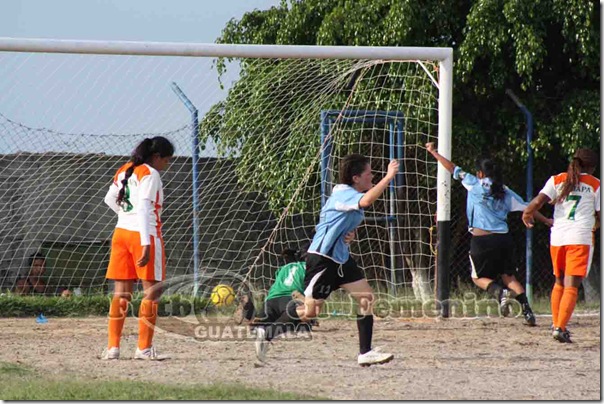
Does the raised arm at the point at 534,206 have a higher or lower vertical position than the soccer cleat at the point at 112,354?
higher

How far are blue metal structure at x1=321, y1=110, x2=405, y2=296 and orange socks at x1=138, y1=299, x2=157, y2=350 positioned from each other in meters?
3.80

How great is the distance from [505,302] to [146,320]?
13.4ft

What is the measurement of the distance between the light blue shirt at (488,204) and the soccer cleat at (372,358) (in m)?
3.10

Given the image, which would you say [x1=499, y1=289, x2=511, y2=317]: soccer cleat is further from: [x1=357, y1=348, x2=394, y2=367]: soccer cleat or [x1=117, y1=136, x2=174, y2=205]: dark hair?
[x1=117, y1=136, x2=174, y2=205]: dark hair

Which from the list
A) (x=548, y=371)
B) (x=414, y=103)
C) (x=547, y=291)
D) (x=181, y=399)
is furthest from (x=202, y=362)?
(x=547, y=291)

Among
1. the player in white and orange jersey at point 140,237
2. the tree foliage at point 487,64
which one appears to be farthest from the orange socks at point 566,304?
the player in white and orange jersey at point 140,237

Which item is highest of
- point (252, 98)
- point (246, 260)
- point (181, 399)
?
point (252, 98)

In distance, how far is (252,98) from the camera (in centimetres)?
1205

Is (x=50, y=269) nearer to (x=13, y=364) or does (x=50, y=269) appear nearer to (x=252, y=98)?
(x=252, y=98)

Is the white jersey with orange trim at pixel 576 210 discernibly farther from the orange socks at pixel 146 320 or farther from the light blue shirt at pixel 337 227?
the orange socks at pixel 146 320

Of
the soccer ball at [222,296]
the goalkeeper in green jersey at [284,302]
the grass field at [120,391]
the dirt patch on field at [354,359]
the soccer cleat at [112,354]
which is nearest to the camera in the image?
the grass field at [120,391]

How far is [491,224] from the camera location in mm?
10719

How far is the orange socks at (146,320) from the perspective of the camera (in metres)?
8.37

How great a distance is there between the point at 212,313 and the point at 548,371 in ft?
15.3
